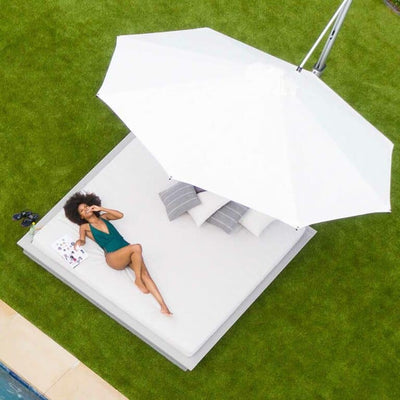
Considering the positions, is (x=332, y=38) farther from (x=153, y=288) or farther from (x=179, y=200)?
(x=153, y=288)

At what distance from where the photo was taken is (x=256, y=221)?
6199 mm

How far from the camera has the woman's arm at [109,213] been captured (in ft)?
19.6

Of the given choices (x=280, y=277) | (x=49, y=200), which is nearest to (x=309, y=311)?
(x=280, y=277)

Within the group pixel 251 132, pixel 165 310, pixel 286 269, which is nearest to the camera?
pixel 251 132

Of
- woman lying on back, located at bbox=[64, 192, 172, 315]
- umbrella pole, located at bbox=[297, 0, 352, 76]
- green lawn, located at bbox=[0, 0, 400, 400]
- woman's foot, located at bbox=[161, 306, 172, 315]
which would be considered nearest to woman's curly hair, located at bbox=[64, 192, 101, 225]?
woman lying on back, located at bbox=[64, 192, 172, 315]

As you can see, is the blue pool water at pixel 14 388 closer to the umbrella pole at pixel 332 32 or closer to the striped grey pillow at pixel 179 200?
the striped grey pillow at pixel 179 200

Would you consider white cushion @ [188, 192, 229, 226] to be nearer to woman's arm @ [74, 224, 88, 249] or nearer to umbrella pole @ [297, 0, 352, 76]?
woman's arm @ [74, 224, 88, 249]

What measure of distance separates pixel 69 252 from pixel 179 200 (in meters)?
1.34

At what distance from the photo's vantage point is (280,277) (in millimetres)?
6629

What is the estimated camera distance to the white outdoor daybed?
5848 millimetres

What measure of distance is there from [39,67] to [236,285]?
4223 millimetres

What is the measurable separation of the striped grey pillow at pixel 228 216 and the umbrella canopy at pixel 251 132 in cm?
175

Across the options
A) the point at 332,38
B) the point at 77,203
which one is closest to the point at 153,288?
the point at 77,203

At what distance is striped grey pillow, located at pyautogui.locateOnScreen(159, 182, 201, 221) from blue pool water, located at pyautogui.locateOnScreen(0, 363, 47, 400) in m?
2.38
